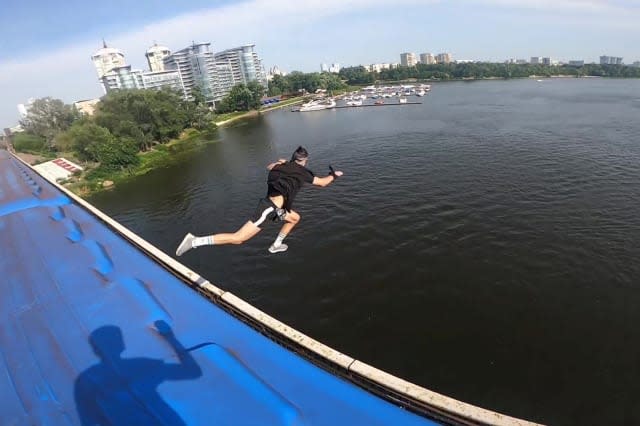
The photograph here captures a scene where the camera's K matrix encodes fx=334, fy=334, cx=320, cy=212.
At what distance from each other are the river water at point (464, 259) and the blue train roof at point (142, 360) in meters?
6.18

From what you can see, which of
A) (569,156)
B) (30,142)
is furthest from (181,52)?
(569,156)

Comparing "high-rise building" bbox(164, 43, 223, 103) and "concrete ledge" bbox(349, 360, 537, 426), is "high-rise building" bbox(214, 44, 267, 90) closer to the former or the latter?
"high-rise building" bbox(164, 43, 223, 103)

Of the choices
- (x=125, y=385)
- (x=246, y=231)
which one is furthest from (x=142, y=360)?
(x=246, y=231)

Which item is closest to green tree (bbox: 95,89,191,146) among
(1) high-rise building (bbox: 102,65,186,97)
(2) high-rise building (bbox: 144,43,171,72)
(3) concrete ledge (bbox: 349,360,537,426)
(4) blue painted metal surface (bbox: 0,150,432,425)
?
(4) blue painted metal surface (bbox: 0,150,432,425)

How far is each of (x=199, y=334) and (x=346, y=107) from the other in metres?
84.3

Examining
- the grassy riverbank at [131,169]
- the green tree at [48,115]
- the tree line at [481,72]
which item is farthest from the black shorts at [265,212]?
the tree line at [481,72]

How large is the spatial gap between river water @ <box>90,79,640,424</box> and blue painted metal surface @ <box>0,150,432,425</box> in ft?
22.4

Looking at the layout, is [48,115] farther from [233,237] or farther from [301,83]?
[233,237]

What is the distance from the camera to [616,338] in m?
11.2

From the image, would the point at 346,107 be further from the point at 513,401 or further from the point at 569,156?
the point at 513,401

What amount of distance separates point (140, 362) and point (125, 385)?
480 mm

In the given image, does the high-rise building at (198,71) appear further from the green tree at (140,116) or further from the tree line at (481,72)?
the tree line at (481,72)

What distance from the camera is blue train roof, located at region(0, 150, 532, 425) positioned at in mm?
4301

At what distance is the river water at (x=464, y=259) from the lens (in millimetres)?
10477
